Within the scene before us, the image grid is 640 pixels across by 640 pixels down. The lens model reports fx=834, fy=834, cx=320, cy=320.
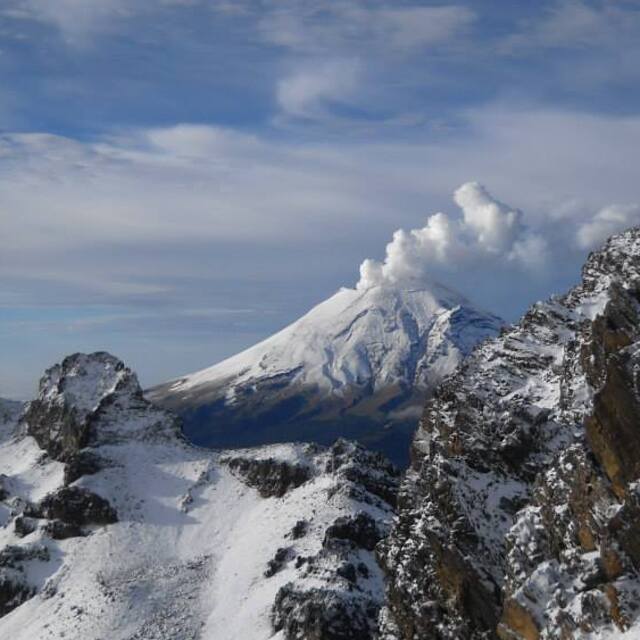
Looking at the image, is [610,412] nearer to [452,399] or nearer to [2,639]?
[452,399]

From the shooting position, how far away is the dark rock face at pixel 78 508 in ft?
320

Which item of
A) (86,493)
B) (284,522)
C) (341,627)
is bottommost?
(341,627)

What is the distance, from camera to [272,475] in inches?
3888

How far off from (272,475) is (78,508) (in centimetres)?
2310

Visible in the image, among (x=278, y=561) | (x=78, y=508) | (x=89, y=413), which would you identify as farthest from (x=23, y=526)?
(x=278, y=561)

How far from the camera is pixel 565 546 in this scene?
134 feet

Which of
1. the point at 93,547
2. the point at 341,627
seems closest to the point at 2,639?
the point at 93,547

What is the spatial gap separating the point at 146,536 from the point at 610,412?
66076 mm

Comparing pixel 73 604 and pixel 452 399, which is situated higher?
pixel 452 399

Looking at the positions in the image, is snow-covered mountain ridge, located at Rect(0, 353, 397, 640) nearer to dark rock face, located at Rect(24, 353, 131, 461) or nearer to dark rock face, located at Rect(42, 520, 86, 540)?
dark rock face, located at Rect(42, 520, 86, 540)

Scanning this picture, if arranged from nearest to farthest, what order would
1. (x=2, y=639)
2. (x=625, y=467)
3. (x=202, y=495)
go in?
(x=625, y=467)
(x=2, y=639)
(x=202, y=495)

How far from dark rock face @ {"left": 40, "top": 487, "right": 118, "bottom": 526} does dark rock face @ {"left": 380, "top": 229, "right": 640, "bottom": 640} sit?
146ft

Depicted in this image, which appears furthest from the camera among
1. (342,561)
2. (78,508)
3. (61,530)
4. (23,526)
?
(78,508)

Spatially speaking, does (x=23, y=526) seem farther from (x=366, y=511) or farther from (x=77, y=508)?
(x=366, y=511)
